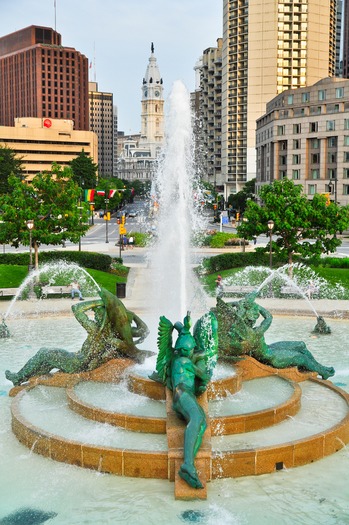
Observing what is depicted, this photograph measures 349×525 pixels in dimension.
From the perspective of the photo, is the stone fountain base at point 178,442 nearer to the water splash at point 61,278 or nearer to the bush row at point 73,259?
the water splash at point 61,278

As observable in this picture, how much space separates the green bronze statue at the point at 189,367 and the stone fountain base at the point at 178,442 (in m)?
0.29

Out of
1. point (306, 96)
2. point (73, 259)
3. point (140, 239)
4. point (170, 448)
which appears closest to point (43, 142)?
point (306, 96)

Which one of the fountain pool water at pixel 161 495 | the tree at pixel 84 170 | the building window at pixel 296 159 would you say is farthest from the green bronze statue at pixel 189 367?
the tree at pixel 84 170

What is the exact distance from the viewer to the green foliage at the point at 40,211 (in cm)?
3778

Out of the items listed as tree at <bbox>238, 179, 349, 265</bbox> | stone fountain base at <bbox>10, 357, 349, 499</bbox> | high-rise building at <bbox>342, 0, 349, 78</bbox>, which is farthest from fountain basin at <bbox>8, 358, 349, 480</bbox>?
high-rise building at <bbox>342, 0, 349, 78</bbox>

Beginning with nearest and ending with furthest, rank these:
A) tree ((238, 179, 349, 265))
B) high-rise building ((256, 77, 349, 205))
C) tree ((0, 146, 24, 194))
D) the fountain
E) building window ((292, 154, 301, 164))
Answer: the fountain
tree ((238, 179, 349, 265))
high-rise building ((256, 77, 349, 205))
building window ((292, 154, 301, 164))
tree ((0, 146, 24, 194))

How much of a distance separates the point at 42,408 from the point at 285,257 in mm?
24506

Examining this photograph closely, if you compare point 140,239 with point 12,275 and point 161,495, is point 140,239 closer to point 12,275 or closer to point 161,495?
point 12,275

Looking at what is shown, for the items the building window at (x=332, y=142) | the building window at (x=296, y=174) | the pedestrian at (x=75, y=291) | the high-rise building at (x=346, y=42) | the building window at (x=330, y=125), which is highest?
the high-rise building at (x=346, y=42)

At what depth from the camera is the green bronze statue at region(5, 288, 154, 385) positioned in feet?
51.5

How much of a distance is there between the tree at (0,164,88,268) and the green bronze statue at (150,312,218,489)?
24400 mm

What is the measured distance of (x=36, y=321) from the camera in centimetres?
A: 2617

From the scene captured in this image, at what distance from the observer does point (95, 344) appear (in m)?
15.7

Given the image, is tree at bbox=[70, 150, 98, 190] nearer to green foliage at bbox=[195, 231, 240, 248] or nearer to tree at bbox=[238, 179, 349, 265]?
green foliage at bbox=[195, 231, 240, 248]
